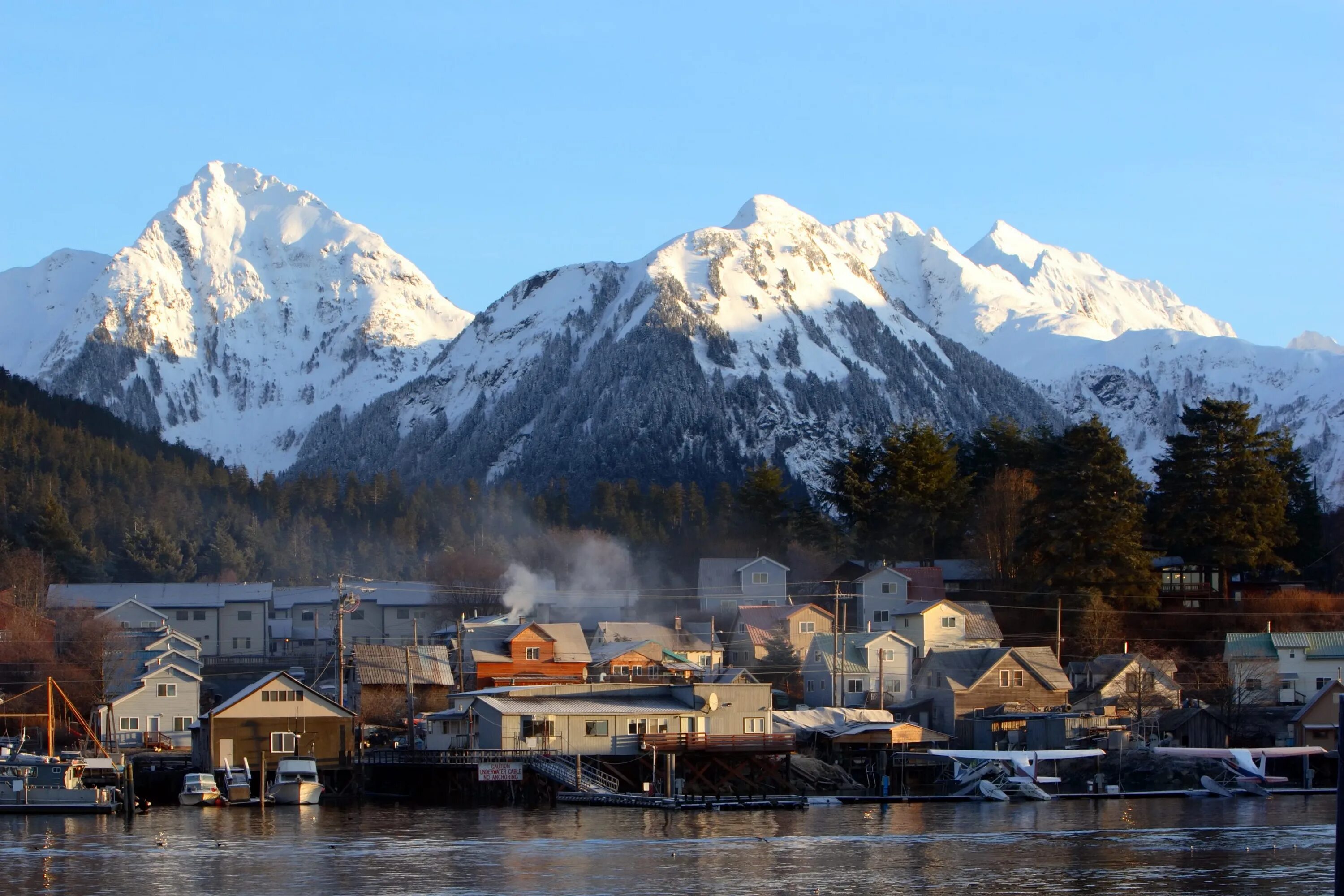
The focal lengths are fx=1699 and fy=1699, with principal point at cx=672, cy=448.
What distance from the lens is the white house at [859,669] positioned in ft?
314

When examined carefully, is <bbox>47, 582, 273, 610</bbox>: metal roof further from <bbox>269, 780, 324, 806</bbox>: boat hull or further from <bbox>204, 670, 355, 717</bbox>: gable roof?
<bbox>269, 780, 324, 806</bbox>: boat hull

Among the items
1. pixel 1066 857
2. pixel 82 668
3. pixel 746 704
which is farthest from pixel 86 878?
pixel 82 668

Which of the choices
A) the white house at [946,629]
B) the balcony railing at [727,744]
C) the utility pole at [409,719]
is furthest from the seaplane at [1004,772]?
the utility pole at [409,719]

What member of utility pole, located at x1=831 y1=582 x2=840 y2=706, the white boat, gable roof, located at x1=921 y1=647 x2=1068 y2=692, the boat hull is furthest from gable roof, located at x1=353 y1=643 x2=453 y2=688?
gable roof, located at x1=921 y1=647 x2=1068 y2=692

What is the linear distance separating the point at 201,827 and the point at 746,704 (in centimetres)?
2779

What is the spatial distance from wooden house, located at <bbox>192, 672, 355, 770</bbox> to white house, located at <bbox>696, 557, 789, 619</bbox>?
138 ft

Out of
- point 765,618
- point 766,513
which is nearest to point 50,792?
point 765,618

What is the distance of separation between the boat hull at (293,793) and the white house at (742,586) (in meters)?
47.1

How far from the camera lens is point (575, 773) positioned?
7406cm

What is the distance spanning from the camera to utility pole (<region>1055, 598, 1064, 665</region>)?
95.4m

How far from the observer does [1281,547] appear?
10725 cm

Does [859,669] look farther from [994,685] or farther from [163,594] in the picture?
[163,594]

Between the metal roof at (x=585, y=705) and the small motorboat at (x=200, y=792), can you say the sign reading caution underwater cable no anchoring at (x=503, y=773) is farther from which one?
the small motorboat at (x=200, y=792)

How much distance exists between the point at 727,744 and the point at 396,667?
28.7 metres
